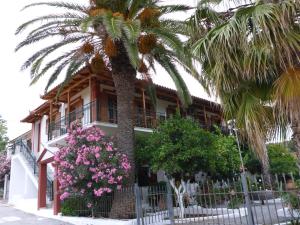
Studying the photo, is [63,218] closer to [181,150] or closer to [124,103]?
[124,103]

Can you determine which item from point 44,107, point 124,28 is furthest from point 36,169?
point 124,28

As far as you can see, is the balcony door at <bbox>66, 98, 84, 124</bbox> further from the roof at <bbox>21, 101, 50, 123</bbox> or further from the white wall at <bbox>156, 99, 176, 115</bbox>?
the white wall at <bbox>156, 99, 176, 115</bbox>

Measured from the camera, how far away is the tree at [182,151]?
1363 centimetres

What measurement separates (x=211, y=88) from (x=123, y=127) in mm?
6801

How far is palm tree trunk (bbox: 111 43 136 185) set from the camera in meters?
13.3

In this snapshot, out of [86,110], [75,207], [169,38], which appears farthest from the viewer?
[86,110]

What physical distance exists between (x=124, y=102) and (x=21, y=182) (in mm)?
13834

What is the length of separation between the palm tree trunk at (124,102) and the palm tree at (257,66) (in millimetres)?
6512

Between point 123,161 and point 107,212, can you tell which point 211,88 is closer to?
point 123,161

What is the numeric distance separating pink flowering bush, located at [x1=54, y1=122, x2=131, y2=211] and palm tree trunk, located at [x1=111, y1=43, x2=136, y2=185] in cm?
44

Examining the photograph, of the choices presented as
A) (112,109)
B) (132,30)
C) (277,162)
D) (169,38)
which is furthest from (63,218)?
(277,162)

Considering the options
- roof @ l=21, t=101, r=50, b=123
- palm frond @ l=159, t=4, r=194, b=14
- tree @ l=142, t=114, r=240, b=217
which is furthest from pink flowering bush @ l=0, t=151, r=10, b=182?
palm frond @ l=159, t=4, r=194, b=14

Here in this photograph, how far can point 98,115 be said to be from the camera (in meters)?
16.3

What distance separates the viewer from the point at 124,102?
13.6 metres
